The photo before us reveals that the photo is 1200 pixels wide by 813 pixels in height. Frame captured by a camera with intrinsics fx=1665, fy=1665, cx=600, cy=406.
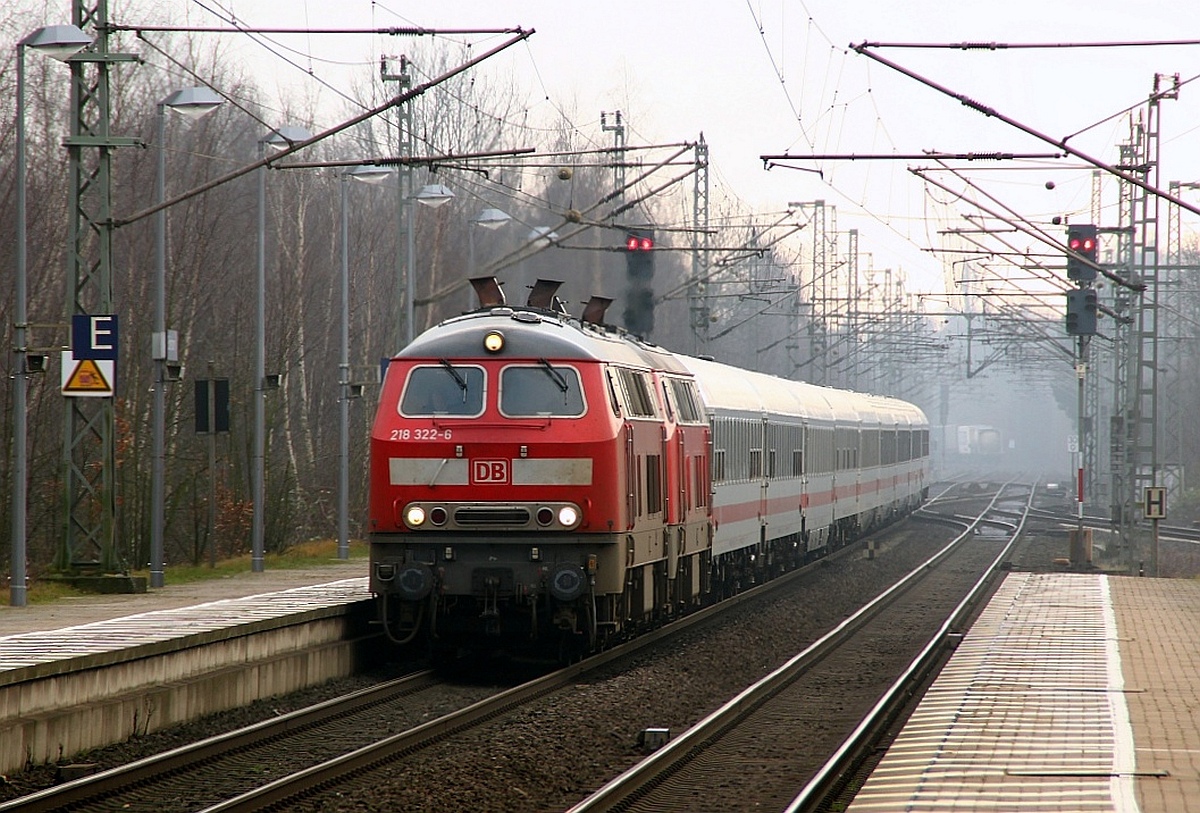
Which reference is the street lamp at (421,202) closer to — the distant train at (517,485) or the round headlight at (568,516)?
the distant train at (517,485)

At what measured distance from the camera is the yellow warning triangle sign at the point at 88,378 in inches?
742

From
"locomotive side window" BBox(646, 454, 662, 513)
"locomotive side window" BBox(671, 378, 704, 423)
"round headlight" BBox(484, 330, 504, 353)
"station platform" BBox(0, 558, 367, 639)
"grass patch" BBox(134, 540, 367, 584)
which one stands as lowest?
"grass patch" BBox(134, 540, 367, 584)

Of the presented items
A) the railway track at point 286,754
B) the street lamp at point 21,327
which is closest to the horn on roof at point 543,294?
the railway track at point 286,754

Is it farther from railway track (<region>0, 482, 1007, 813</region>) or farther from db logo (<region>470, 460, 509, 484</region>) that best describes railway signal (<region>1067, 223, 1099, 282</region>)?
railway track (<region>0, 482, 1007, 813</region>)

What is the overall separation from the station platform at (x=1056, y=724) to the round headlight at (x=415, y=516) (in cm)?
488

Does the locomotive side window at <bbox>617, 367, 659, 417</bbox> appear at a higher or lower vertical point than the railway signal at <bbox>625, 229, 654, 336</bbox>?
lower

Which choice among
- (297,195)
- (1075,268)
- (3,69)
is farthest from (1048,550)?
(3,69)

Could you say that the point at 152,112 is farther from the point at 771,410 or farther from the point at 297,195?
the point at 771,410

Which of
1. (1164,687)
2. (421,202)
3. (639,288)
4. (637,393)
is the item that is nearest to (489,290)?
(637,393)

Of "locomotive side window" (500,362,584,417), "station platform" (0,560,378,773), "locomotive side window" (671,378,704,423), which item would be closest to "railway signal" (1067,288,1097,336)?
"locomotive side window" (671,378,704,423)

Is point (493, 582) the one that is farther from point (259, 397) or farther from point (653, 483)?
point (259, 397)

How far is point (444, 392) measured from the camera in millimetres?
15812

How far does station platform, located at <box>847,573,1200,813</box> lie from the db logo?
14.2 ft

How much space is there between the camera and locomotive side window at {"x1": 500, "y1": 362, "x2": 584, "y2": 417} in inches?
617
